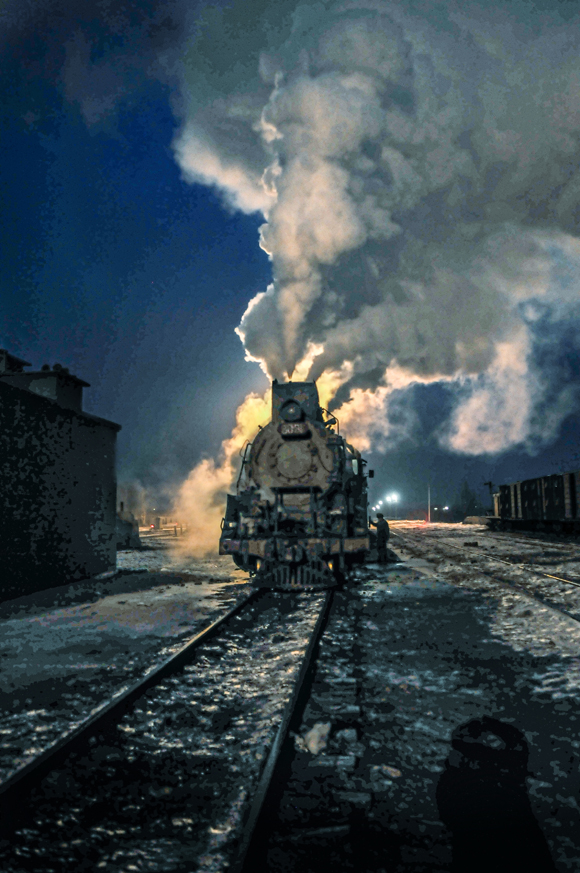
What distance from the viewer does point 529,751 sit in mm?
3607

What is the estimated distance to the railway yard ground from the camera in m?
2.64

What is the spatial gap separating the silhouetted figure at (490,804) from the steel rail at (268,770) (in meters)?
1.01

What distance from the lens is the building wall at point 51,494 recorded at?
10422 mm

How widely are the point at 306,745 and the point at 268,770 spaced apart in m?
0.65

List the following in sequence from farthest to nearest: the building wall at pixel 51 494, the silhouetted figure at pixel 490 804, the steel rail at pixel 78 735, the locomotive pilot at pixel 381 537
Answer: the locomotive pilot at pixel 381 537 → the building wall at pixel 51 494 → the steel rail at pixel 78 735 → the silhouetted figure at pixel 490 804

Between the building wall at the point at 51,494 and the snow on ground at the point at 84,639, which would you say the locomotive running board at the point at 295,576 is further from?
the building wall at the point at 51,494

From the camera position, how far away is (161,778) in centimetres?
334

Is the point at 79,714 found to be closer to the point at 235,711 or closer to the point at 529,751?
the point at 235,711

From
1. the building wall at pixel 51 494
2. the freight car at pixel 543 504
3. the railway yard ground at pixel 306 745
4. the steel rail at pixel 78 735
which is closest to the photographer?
the railway yard ground at pixel 306 745

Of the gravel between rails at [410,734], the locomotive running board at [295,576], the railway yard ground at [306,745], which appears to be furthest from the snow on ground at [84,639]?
the gravel between rails at [410,734]

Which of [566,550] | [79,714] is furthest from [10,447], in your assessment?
[566,550]

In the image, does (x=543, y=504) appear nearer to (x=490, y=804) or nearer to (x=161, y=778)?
(x=490, y=804)

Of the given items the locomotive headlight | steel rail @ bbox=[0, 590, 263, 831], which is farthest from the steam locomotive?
steel rail @ bbox=[0, 590, 263, 831]

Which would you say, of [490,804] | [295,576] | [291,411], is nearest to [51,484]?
[291,411]
